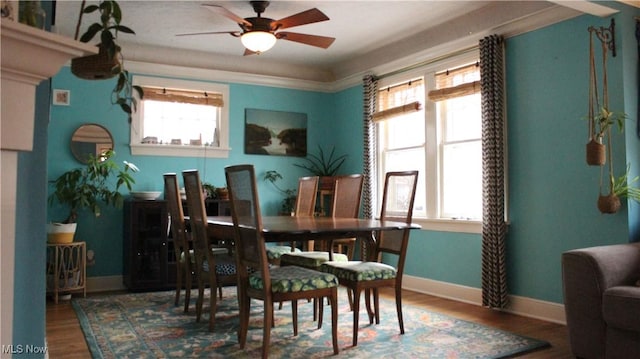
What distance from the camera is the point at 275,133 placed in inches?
245

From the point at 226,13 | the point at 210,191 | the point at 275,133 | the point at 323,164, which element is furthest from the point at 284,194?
the point at 226,13

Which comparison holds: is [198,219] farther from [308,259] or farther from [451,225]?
[451,225]

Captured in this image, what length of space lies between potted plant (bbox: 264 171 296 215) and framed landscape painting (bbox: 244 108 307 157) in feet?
0.90

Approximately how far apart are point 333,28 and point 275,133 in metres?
1.75

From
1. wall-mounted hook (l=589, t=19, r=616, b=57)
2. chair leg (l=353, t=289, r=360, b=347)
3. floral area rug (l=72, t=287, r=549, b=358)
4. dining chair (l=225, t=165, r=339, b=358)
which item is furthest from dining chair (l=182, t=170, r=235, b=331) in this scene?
wall-mounted hook (l=589, t=19, r=616, b=57)

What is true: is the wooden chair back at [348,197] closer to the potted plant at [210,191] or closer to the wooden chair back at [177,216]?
the wooden chair back at [177,216]

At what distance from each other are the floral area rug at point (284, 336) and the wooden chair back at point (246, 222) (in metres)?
0.50

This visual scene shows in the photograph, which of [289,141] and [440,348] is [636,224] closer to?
[440,348]

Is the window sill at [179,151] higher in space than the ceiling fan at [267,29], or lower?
lower

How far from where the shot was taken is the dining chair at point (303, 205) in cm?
442

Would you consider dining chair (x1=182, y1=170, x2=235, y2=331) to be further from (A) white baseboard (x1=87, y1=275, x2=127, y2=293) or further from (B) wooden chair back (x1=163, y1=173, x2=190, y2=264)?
(A) white baseboard (x1=87, y1=275, x2=127, y2=293)

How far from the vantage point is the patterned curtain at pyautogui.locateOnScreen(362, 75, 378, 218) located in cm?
569

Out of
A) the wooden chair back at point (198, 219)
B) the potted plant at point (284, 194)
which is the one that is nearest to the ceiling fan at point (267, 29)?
the wooden chair back at point (198, 219)

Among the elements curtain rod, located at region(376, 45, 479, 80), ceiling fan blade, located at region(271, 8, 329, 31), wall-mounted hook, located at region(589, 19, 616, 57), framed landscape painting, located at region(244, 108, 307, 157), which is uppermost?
curtain rod, located at region(376, 45, 479, 80)
